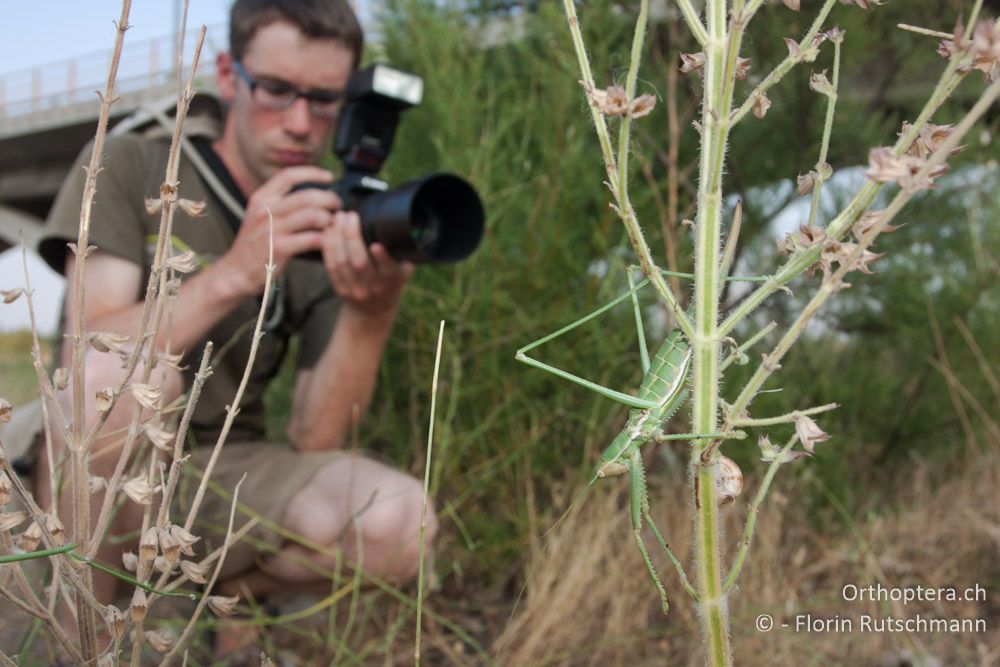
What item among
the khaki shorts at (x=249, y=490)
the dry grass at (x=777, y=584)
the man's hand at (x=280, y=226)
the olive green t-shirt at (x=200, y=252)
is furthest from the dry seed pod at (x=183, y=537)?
the khaki shorts at (x=249, y=490)

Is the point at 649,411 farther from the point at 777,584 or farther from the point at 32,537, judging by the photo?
the point at 777,584

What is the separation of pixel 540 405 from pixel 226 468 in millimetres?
623

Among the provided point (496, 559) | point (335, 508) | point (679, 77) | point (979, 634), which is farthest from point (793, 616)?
point (679, 77)

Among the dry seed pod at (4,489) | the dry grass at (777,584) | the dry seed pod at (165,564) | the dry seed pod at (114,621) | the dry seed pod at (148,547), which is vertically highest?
the dry seed pod at (4,489)

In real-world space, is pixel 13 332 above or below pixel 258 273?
above

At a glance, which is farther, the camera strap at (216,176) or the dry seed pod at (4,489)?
the camera strap at (216,176)

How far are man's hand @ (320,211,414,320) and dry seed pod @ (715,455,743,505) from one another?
992mm

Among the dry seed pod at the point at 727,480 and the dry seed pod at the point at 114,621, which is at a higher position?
the dry seed pod at the point at 727,480

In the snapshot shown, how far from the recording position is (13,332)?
28.0ft

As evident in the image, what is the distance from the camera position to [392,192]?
1285mm

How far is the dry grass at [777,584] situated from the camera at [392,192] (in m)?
0.51

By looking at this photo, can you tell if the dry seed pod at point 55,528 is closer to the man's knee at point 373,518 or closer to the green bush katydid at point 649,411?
the green bush katydid at point 649,411

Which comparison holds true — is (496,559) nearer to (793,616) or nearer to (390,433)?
(390,433)

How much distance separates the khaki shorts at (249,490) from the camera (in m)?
1.61
